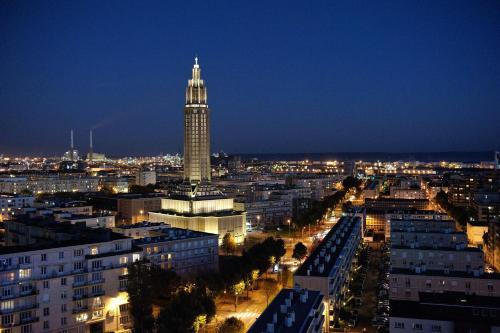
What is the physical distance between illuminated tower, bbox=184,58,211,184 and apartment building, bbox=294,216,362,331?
75.2ft

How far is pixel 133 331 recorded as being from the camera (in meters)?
22.0

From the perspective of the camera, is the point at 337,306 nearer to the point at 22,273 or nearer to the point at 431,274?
the point at 431,274

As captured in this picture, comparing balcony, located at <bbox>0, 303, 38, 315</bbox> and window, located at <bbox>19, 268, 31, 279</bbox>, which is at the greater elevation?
window, located at <bbox>19, 268, 31, 279</bbox>

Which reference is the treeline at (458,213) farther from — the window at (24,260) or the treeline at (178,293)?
the window at (24,260)

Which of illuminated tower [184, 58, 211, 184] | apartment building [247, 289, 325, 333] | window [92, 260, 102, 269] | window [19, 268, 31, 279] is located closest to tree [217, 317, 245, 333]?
apartment building [247, 289, 325, 333]

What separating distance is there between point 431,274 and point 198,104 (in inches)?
1506

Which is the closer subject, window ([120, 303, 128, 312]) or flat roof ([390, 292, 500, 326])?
flat roof ([390, 292, 500, 326])

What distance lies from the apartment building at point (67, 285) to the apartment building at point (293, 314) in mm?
8047

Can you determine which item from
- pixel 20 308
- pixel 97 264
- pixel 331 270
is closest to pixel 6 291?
pixel 20 308

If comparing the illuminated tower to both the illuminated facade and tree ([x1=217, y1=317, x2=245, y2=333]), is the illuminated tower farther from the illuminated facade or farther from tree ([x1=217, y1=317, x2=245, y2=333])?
tree ([x1=217, y1=317, x2=245, y2=333])

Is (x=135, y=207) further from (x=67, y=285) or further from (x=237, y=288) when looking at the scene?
(x=67, y=285)

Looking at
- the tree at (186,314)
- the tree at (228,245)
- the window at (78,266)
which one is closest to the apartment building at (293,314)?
the tree at (186,314)

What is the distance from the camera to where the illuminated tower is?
57.7 m

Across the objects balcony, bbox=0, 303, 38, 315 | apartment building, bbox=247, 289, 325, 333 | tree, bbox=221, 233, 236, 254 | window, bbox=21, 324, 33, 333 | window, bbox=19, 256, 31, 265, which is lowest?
tree, bbox=221, 233, 236, 254
